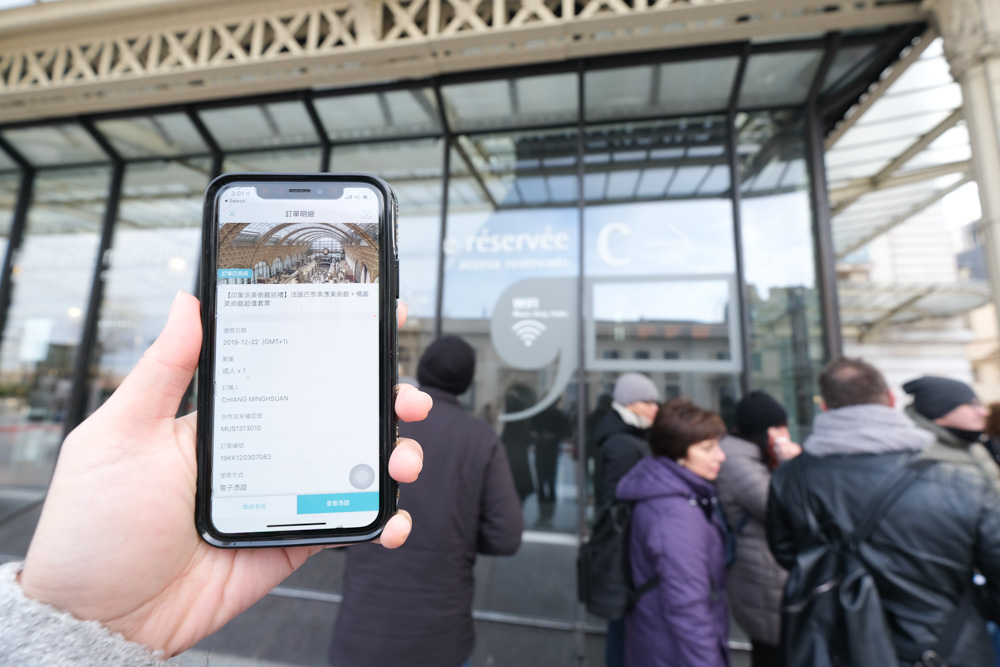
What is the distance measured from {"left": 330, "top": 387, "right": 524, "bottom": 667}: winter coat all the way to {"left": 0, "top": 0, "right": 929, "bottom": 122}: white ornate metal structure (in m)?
3.30

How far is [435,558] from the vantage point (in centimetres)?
179

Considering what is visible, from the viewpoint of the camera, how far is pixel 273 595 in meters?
3.45

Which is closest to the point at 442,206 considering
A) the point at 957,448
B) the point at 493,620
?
the point at 493,620

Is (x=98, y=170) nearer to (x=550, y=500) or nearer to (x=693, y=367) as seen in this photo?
(x=550, y=500)

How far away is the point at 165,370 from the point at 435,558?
1273 mm

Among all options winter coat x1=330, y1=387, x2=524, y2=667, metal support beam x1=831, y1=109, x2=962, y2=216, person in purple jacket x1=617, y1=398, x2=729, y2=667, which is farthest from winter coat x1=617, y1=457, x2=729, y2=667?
metal support beam x1=831, y1=109, x2=962, y2=216

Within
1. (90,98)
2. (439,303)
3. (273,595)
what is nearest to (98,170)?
(90,98)

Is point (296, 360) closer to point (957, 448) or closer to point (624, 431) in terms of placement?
point (624, 431)

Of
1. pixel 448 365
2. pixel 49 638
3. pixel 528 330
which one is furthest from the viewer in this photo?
pixel 528 330

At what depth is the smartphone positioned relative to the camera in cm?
94

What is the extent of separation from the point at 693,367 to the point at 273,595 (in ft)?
12.8

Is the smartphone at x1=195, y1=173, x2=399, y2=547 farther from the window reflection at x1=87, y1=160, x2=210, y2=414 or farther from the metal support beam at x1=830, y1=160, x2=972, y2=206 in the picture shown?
the metal support beam at x1=830, y1=160, x2=972, y2=206

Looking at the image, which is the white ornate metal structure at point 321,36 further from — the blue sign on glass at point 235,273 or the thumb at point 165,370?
the thumb at point 165,370

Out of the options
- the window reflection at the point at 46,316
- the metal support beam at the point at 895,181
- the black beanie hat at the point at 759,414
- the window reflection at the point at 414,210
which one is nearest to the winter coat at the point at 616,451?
the black beanie hat at the point at 759,414
